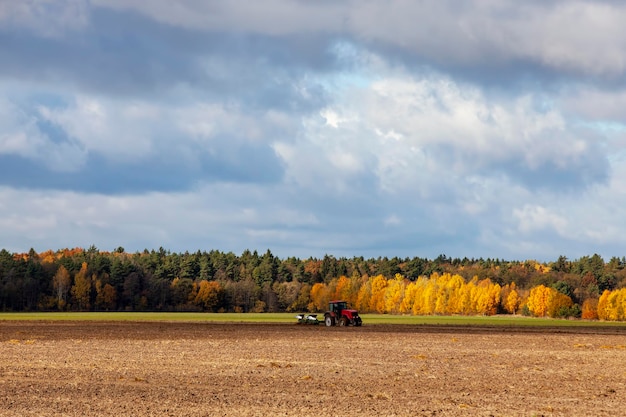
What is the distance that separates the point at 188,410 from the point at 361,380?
1010cm

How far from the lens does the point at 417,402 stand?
2592 centimetres

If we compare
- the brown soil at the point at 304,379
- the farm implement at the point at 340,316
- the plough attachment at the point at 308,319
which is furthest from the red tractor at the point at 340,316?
the brown soil at the point at 304,379

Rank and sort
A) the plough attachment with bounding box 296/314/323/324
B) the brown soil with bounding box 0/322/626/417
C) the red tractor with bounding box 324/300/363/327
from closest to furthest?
the brown soil with bounding box 0/322/626/417, the red tractor with bounding box 324/300/363/327, the plough attachment with bounding box 296/314/323/324

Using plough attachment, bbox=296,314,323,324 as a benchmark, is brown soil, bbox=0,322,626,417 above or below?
below

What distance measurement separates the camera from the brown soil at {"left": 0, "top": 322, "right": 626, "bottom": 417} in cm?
2450

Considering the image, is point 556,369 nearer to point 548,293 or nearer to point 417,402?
point 417,402

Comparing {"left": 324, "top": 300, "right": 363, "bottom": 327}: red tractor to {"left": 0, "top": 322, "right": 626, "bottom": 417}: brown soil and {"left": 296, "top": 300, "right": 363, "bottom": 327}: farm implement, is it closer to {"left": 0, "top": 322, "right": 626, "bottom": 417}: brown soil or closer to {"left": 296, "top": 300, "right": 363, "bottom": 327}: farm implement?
{"left": 296, "top": 300, "right": 363, "bottom": 327}: farm implement

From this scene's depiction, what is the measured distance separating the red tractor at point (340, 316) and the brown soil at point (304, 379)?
27.7 meters

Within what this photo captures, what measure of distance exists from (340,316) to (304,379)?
5050 centimetres

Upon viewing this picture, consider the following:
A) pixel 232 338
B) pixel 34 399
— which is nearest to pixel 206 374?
pixel 34 399

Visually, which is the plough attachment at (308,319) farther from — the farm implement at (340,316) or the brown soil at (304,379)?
the brown soil at (304,379)

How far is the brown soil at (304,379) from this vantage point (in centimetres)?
2450

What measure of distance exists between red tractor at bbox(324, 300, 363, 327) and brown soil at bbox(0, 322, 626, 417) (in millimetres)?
27732

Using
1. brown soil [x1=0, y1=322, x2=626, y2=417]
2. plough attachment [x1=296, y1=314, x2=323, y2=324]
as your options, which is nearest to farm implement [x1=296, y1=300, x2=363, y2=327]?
plough attachment [x1=296, y1=314, x2=323, y2=324]
